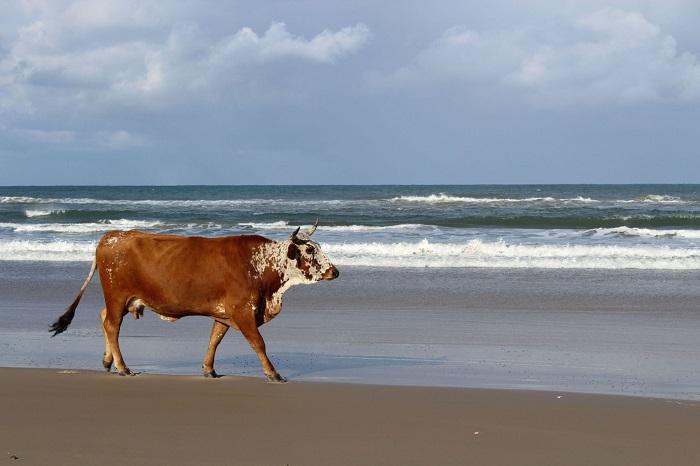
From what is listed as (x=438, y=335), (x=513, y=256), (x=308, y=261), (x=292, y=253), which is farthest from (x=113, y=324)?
(x=513, y=256)

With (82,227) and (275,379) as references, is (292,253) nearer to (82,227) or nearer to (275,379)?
(275,379)

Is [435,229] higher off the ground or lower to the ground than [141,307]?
lower

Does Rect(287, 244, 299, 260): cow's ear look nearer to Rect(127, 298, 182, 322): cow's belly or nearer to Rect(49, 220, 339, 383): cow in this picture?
Rect(49, 220, 339, 383): cow

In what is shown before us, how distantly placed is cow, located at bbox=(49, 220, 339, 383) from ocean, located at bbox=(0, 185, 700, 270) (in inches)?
430

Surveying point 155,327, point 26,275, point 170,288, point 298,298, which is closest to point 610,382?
point 170,288

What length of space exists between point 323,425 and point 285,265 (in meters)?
2.16

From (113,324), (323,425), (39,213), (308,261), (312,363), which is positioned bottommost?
(39,213)

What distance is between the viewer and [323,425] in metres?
6.04

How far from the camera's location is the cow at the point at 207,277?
7.84 m

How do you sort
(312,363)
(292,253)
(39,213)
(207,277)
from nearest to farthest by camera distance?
(207,277) < (292,253) < (312,363) < (39,213)

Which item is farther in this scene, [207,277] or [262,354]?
[207,277]

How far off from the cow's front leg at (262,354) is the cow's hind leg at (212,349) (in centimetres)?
30

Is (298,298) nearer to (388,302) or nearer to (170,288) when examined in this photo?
(388,302)

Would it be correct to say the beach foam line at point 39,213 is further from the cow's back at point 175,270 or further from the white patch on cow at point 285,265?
the white patch on cow at point 285,265
